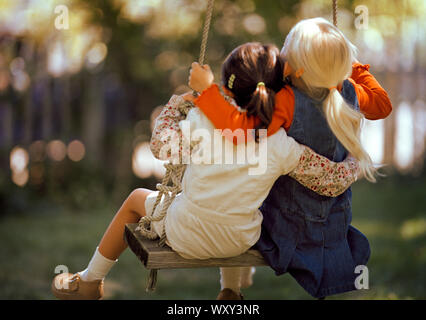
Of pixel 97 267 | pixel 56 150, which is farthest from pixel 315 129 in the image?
pixel 56 150

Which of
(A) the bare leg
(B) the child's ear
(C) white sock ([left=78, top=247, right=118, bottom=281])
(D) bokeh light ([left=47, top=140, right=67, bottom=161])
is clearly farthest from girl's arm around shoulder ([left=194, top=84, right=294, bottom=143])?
(D) bokeh light ([left=47, top=140, right=67, bottom=161])

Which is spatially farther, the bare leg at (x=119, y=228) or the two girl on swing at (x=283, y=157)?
the bare leg at (x=119, y=228)

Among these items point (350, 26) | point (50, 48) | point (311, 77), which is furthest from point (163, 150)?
point (350, 26)

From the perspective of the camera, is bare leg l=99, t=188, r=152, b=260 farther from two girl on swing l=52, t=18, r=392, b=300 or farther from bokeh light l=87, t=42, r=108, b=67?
bokeh light l=87, t=42, r=108, b=67

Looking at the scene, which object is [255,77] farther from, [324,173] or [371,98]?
[371,98]

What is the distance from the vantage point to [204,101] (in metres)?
2.10

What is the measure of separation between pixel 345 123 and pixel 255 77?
39 cm

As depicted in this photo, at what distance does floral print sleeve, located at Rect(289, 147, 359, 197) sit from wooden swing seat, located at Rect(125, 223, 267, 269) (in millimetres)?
351

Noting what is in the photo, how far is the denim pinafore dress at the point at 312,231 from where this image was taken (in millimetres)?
2234

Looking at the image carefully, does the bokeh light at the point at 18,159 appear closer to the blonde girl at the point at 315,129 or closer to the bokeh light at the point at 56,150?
the bokeh light at the point at 56,150

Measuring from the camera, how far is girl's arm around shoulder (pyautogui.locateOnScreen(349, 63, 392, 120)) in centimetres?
234

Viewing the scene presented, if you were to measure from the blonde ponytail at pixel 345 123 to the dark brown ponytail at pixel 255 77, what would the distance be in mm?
222

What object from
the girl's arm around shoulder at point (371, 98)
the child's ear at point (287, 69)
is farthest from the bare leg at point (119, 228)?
the girl's arm around shoulder at point (371, 98)
